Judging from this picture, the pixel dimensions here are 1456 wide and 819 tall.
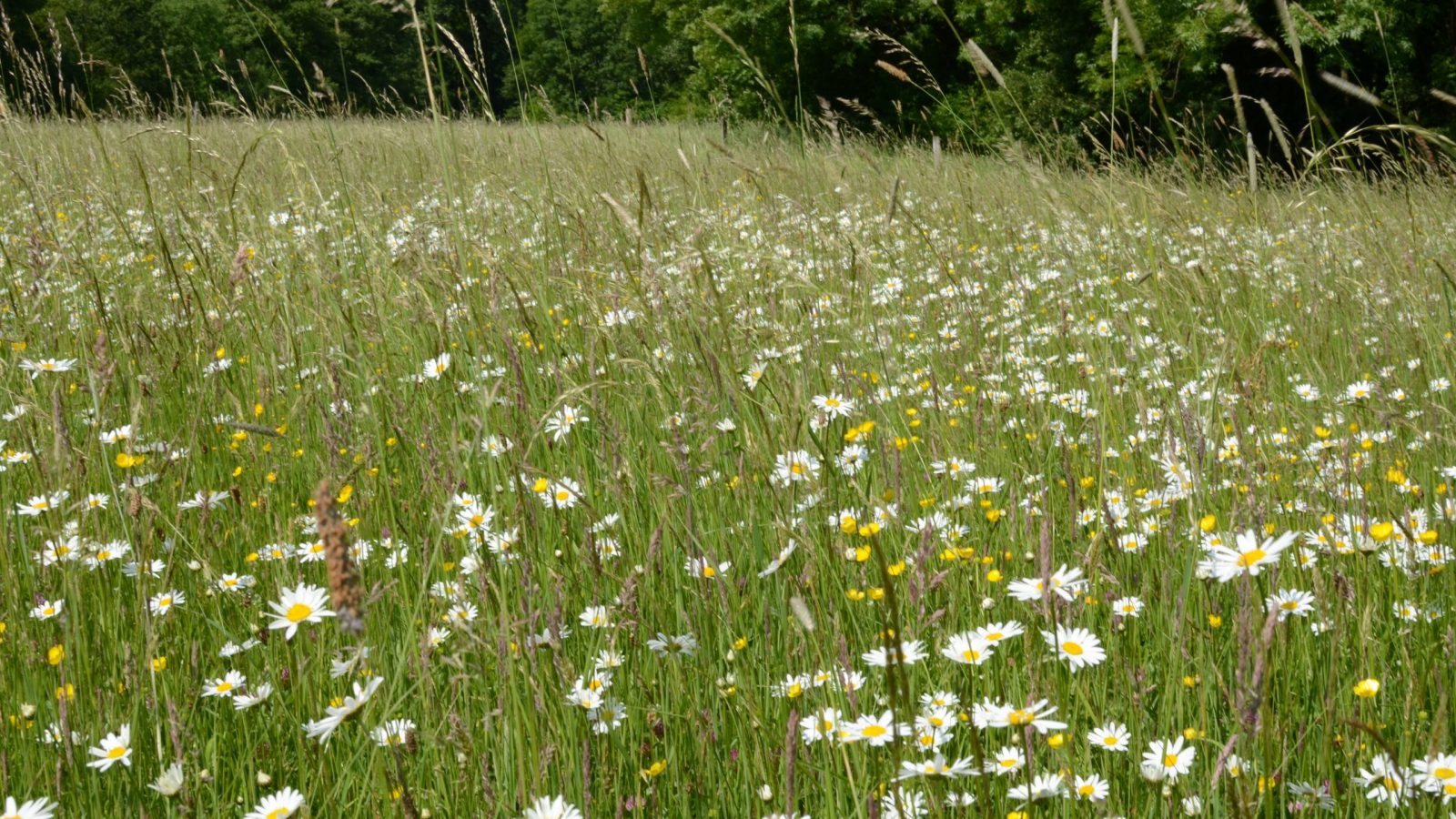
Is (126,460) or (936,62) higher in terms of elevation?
(936,62)

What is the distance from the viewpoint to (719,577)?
1292 millimetres

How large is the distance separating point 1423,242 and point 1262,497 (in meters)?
3.50

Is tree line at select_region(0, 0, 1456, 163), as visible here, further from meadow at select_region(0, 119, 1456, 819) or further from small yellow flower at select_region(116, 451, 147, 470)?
small yellow flower at select_region(116, 451, 147, 470)

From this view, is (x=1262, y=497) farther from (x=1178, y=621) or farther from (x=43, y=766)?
(x=43, y=766)

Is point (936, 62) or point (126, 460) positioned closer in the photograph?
point (126, 460)

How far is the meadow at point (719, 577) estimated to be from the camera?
1198 millimetres

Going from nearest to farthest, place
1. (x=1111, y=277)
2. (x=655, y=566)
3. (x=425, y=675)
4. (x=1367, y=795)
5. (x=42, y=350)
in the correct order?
(x=1367, y=795) → (x=425, y=675) → (x=655, y=566) → (x=42, y=350) → (x=1111, y=277)

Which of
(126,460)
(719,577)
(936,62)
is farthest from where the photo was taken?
(936,62)

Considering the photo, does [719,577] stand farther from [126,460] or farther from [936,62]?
[936,62]

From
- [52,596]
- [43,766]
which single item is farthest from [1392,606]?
[52,596]

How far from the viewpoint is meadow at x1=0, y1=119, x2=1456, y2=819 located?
1198mm

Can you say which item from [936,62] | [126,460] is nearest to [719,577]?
[126,460]

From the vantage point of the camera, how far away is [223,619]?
1.75 metres

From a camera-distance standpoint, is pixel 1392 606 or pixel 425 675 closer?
pixel 425 675
